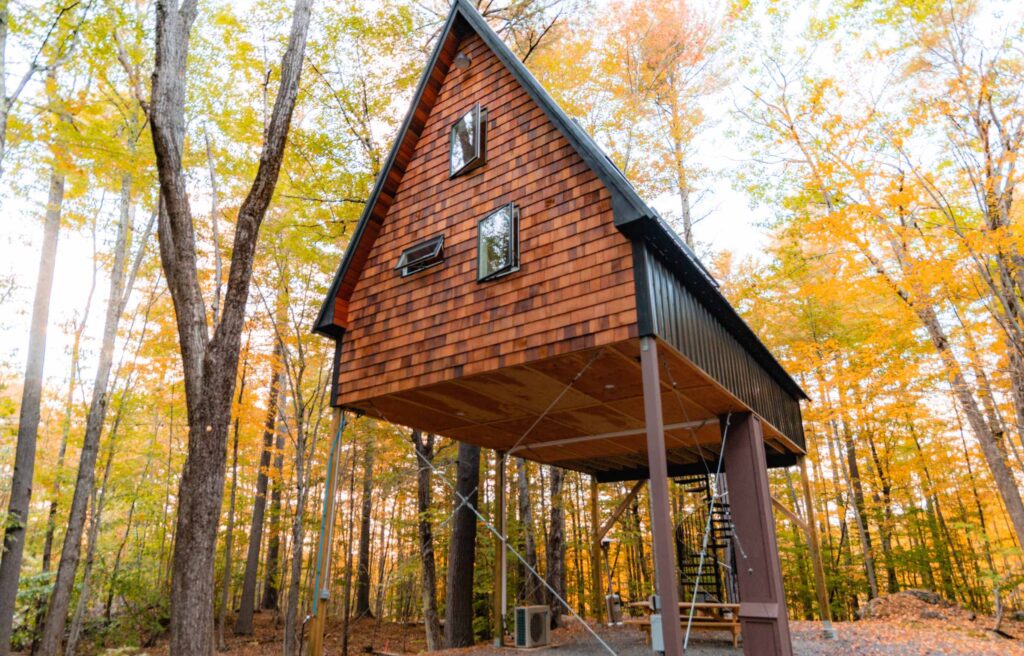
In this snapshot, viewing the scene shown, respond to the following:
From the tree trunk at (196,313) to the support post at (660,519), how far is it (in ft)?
14.0

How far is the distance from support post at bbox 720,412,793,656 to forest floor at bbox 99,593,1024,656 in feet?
5.72

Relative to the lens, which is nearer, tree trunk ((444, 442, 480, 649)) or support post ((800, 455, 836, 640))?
support post ((800, 455, 836, 640))

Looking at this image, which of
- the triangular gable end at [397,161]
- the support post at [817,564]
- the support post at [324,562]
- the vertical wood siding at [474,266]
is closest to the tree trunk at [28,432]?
the support post at [324,562]

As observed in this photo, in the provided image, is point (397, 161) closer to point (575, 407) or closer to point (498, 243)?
point (498, 243)

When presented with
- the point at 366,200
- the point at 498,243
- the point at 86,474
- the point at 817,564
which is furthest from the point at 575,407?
the point at 86,474

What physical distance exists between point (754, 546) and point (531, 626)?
157 inches

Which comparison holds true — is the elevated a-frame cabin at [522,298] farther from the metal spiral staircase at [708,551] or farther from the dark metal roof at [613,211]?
the metal spiral staircase at [708,551]

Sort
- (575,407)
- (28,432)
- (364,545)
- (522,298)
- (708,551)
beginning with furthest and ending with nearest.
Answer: (364,545), (708,551), (28,432), (575,407), (522,298)

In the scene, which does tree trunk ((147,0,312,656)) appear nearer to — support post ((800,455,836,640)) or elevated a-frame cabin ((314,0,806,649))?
elevated a-frame cabin ((314,0,806,649))

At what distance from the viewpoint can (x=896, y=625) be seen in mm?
12039

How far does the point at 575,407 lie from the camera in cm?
787

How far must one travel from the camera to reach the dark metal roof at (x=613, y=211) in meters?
5.44

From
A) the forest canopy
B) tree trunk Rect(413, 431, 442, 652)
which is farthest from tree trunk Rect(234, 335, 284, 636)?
tree trunk Rect(413, 431, 442, 652)

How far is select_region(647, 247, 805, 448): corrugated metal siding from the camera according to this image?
560cm
